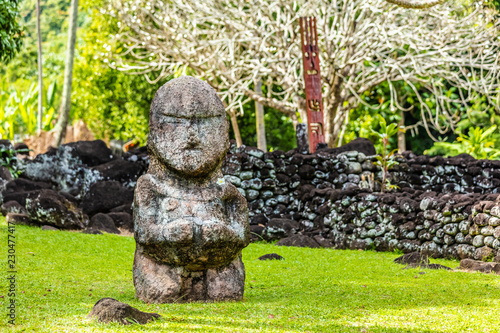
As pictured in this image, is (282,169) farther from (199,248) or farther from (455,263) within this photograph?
(199,248)

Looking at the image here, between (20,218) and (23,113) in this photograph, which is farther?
(23,113)

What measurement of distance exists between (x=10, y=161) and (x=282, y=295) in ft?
39.1

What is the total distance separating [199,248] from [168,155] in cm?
98

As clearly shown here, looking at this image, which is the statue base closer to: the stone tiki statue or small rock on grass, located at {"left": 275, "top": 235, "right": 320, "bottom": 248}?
the stone tiki statue

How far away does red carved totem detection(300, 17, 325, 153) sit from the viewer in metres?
16.0

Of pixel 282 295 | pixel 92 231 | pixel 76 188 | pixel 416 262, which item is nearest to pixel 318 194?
pixel 416 262

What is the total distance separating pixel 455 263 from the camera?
33.6 feet

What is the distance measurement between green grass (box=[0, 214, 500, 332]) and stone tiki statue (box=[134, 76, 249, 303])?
0.25 metres

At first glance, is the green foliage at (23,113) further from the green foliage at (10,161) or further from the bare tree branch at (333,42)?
the bare tree branch at (333,42)

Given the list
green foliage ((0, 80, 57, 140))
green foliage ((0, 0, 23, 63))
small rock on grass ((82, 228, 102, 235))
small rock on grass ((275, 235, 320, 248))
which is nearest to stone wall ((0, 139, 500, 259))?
small rock on grass ((275, 235, 320, 248))

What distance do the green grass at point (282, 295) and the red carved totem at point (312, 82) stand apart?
18.8 ft

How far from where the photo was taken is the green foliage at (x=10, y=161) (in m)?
16.2

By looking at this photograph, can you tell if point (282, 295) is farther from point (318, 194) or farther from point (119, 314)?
point (318, 194)

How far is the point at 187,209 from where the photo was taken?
238 inches
